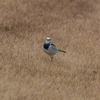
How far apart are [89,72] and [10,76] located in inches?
131

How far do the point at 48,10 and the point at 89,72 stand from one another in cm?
765

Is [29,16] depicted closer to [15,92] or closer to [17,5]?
[17,5]

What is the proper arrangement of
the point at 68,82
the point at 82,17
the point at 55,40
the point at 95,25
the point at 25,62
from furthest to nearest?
1. the point at 82,17
2. the point at 95,25
3. the point at 55,40
4. the point at 25,62
5. the point at 68,82

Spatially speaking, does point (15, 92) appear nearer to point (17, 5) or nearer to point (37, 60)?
point (37, 60)

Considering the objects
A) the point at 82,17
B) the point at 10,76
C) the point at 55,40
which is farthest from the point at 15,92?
the point at 82,17

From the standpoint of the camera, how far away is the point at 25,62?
8.09 m

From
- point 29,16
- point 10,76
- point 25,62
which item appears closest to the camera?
point 10,76

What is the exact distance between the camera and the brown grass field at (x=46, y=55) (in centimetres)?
665

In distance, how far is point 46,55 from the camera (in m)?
9.23

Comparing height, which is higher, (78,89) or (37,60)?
(37,60)

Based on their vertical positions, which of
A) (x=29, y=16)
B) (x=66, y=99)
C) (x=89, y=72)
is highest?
(x=29, y=16)

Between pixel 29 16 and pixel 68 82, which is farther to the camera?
pixel 29 16

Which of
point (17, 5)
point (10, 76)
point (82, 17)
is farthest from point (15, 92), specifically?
point (82, 17)

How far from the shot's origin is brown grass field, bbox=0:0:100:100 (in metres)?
6.65
